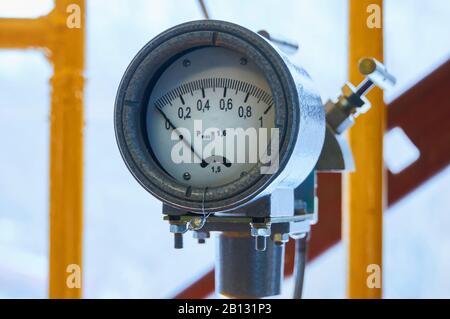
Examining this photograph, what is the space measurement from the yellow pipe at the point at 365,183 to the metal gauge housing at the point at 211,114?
6.5 inches

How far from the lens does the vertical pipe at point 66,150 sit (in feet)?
3.24

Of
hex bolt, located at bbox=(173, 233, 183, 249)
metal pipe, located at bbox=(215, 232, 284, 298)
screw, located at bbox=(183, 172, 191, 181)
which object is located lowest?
metal pipe, located at bbox=(215, 232, 284, 298)

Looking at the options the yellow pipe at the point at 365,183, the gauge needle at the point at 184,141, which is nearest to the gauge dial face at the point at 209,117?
the gauge needle at the point at 184,141

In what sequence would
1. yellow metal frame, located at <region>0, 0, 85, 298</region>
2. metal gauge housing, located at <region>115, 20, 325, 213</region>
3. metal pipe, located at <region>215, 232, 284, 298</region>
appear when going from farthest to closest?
yellow metal frame, located at <region>0, 0, 85, 298</region>
metal pipe, located at <region>215, 232, 284, 298</region>
metal gauge housing, located at <region>115, 20, 325, 213</region>

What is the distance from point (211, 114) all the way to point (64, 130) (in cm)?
28

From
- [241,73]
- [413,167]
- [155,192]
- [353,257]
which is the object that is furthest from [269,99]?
[413,167]

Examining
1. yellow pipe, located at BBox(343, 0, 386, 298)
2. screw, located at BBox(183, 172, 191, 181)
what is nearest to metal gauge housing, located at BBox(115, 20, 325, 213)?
screw, located at BBox(183, 172, 191, 181)

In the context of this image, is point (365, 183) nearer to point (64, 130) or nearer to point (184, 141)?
point (184, 141)

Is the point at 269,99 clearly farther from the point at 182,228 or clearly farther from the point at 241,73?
the point at 182,228

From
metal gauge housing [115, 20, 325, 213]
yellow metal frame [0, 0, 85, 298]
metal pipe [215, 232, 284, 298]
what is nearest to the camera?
metal gauge housing [115, 20, 325, 213]

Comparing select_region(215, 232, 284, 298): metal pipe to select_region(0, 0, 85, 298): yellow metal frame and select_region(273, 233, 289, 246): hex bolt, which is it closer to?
select_region(273, 233, 289, 246): hex bolt

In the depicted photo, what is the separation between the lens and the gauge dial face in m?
0.75

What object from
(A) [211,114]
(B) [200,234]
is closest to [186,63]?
(A) [211,114]

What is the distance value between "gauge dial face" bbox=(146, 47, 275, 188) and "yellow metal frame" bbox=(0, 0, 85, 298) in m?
0.24
